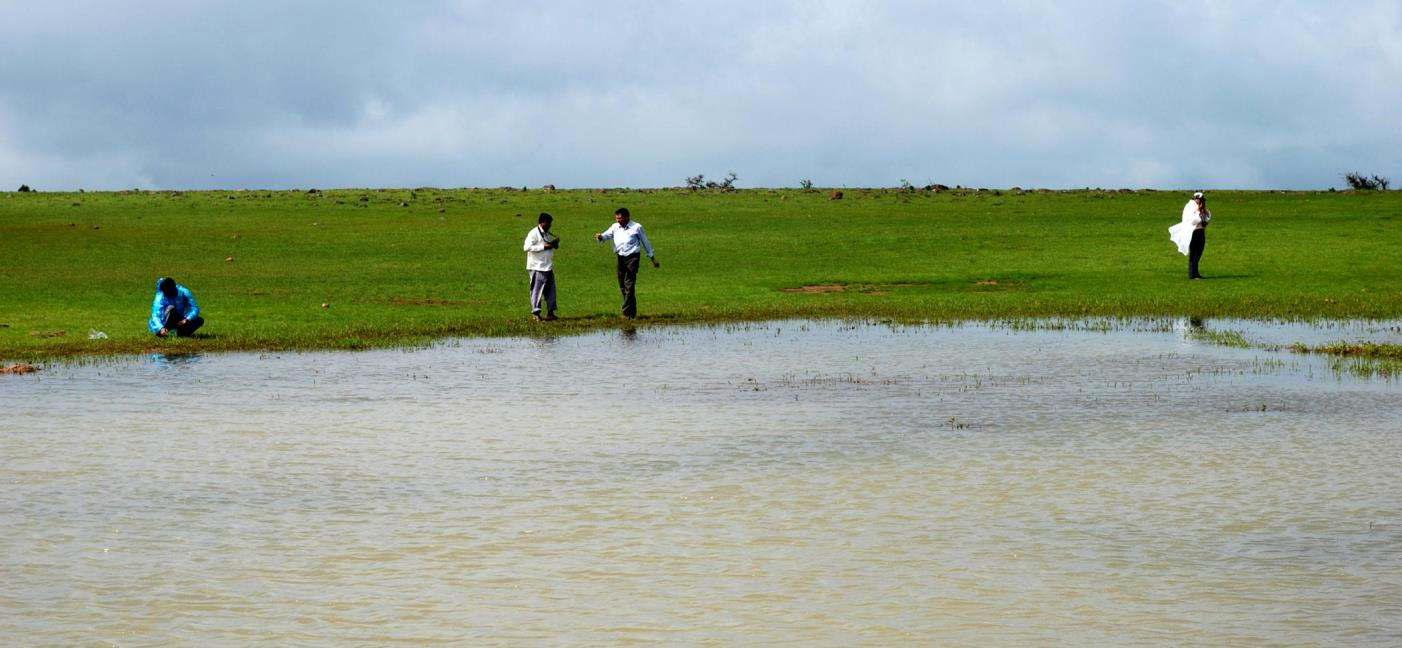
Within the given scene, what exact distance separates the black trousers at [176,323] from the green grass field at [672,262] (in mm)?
276

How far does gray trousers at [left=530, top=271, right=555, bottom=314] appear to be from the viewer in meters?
30.2

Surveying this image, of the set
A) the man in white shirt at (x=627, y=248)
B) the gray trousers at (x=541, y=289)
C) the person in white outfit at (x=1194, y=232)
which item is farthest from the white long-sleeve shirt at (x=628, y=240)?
the person in white outfit at (x=1194, y=232)

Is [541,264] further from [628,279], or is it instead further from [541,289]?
[628,279]

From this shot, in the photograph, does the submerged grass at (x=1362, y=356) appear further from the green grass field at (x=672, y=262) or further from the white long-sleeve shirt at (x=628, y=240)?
the white long-sleeve shirt at (x=628, y=240)

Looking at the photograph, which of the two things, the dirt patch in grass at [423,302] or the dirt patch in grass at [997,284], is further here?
the dirt patch in grass at [997,284]

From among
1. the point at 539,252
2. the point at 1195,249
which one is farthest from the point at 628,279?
the point at 1195,249

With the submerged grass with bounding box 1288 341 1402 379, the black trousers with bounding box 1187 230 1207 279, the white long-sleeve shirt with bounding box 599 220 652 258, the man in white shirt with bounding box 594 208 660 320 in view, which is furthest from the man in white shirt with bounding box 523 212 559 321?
the black trousers with bounding box 1187 230 1207 279

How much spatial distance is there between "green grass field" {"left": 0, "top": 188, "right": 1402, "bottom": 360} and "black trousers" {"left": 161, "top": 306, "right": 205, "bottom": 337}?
0.28 m

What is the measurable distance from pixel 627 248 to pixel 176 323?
334 inches

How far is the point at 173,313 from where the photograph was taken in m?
26.8

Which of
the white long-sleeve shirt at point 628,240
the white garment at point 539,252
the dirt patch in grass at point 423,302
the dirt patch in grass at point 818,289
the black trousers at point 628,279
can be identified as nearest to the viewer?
the white garment at point 539,252

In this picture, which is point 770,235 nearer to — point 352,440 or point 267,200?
point 267,200

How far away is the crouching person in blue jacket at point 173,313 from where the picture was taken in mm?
26609

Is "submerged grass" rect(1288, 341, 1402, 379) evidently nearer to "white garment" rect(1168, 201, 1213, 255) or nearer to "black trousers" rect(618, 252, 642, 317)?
"black trousers" rect(618, 252, 642, 317)
